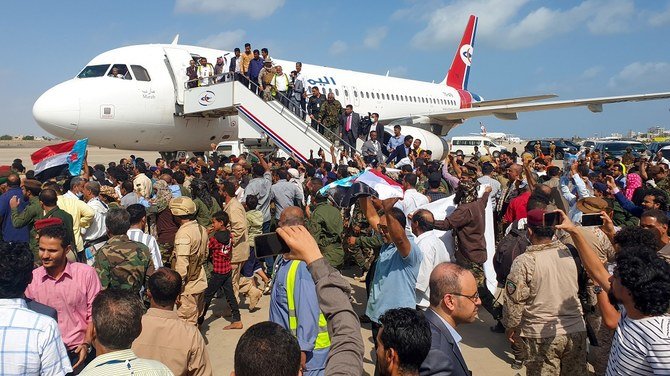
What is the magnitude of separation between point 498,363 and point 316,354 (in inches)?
113

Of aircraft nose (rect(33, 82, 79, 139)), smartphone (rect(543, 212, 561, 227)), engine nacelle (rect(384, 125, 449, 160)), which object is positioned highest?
aircraft nose (rect(33, 82, 79, 139))

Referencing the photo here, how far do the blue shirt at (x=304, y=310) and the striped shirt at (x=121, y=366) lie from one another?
3.43 feet

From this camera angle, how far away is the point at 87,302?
3.46 metres

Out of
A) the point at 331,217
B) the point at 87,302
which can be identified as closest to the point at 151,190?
the point at 331,217

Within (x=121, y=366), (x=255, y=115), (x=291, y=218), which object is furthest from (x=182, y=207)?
(x=255, y=115)

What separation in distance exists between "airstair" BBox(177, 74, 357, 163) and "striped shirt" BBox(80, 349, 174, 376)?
11148mm

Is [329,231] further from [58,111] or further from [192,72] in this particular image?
[192,72]

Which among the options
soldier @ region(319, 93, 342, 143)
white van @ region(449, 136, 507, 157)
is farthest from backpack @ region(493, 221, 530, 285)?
white van @ region(449, 136, 507, 157)

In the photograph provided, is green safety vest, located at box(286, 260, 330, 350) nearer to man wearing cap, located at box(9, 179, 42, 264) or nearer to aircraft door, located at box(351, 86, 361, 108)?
man wearing cap, located at box(9, 179, 42, 264)

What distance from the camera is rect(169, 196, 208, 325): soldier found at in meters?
4.61

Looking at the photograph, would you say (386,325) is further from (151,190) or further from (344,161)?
(344,161)

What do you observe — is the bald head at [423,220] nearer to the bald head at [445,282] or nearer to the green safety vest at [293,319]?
the green safety vest at [293,319]

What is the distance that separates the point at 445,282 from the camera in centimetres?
258

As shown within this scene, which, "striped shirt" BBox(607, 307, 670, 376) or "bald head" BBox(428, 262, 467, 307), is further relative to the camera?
"bald head" BBox(428, 262, 467, 307)
